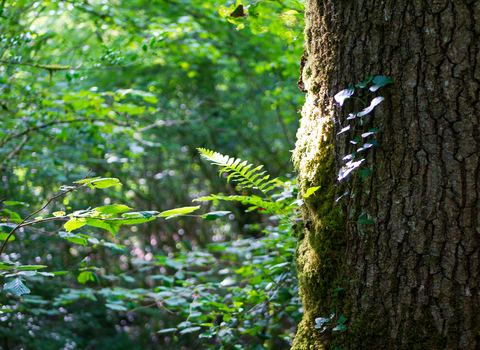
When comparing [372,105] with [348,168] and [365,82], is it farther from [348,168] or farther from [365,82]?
[348,168]

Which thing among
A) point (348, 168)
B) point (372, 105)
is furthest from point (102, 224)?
point (372, 105)

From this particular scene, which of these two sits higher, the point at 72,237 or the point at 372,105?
the point at 372,105

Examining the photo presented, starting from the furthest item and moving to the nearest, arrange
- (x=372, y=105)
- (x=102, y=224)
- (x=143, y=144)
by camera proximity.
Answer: (x=143, y=144) → (x=102, y=224) → (x=372, y=105)

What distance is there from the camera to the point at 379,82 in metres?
1.29

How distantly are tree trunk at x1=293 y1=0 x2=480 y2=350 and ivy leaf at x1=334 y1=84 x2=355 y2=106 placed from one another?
4 centimetres

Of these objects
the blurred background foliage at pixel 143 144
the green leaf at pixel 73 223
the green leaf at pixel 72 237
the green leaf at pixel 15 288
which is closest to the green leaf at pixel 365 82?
the blurred background foliage at pixel 143 144

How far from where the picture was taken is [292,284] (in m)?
2.36

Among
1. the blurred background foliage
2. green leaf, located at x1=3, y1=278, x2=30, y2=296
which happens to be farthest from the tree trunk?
green leaf, located at x1=3, y1=278, x2=30, y2=296

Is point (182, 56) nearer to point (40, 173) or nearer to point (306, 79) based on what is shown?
point (40, 173)

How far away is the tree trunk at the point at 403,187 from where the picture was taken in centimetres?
120

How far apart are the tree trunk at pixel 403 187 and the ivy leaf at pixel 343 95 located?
0.15 ft

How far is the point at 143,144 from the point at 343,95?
421 cm

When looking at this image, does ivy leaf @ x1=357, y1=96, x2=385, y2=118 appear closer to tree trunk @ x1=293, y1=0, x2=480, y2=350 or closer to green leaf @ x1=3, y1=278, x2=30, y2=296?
A: tree trunk @ x1=293, y1=0, x2=480, y2=350

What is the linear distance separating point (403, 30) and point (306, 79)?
1.59ft
